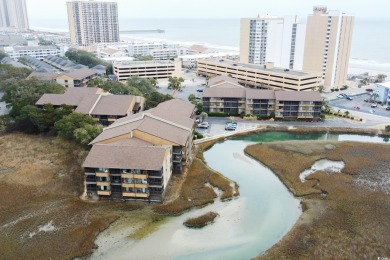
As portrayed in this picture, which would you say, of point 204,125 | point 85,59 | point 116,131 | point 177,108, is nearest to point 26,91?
point 116,131

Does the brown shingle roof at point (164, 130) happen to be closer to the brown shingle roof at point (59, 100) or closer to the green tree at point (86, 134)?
the green tree at point (86, 134)

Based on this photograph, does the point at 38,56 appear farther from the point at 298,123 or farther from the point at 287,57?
the point at 298,123

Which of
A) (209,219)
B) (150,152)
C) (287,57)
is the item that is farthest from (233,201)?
(287,57)

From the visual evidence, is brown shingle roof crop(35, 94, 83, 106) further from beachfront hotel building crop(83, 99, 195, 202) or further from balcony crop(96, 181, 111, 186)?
balcony crop(96, 181, 111, 186)

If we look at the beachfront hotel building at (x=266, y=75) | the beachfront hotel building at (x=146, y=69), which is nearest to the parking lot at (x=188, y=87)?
the beachfront hotel building at (x=146, y=69)

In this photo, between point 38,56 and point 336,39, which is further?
point 38,56

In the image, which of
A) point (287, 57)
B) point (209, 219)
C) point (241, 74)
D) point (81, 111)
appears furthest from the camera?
point (287, 57)
